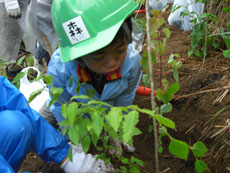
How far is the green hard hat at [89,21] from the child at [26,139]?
514mm

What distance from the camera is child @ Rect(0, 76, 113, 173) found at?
1.37 m

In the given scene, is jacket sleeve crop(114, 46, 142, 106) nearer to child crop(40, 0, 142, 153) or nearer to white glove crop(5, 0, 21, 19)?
child crop(40, 0, 142, 153)

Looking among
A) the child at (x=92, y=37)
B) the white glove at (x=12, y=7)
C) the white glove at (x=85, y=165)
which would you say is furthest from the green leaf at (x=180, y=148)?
the white glove at (x=12, y=7)

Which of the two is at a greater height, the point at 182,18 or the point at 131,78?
the point at 131,78

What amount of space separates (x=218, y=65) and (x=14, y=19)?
2059 mm

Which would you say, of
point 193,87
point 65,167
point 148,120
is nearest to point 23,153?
point 65,167

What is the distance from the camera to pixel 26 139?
1.40m

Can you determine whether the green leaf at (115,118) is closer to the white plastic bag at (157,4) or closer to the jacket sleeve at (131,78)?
the jacket sleeve at (131,78)

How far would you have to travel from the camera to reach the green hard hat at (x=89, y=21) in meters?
1.12

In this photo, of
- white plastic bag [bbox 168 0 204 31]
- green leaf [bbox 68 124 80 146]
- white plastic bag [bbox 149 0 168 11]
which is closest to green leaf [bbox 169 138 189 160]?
green leaf [bbox 68 124 80 146]

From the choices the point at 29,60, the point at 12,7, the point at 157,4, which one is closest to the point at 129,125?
the point at 12,7

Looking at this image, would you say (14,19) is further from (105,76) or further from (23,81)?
(105,76)

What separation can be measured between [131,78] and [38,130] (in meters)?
0.66

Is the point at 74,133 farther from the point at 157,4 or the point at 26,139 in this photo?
the point at 157,4
